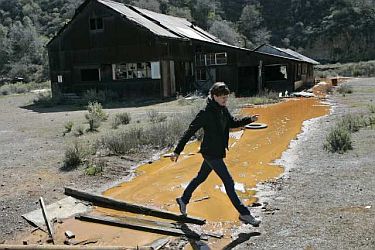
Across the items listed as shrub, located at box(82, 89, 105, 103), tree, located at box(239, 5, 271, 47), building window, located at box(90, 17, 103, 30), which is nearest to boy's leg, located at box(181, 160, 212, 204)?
shrub, located at box(82, 89, 105, 103)

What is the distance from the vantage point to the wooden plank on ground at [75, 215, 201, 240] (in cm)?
625

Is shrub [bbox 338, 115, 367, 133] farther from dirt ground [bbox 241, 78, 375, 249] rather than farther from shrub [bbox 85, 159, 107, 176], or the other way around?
shrub [bbox 85, 159, 107, 176]

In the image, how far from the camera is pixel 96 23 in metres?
34.8

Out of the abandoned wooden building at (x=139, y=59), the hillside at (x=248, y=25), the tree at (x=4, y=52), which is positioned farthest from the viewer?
the hillside at (x=248, y=25)

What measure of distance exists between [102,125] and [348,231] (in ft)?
47.8

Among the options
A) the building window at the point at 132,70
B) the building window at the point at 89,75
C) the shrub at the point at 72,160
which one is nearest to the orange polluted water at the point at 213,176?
the shrub at the point at 72,160

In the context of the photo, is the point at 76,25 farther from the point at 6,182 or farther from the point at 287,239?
the point at 287,239

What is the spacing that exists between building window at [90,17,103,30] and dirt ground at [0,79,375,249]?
69.4 ft

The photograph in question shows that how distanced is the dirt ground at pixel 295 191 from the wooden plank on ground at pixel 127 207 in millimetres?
510

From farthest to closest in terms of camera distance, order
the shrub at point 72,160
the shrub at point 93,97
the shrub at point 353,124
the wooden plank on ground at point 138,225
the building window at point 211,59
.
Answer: the building window at point 211,59
the shrub at point 93,97
the shrub at point 353,124
the shrub at point 72,160
the wooden plank on ground at point 138,225

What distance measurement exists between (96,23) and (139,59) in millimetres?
4620

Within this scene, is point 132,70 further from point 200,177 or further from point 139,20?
point 200,177

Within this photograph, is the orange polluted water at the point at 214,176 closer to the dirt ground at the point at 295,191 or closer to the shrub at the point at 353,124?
the dirt ground at the point at 295,191

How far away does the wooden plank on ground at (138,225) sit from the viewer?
6.25m
